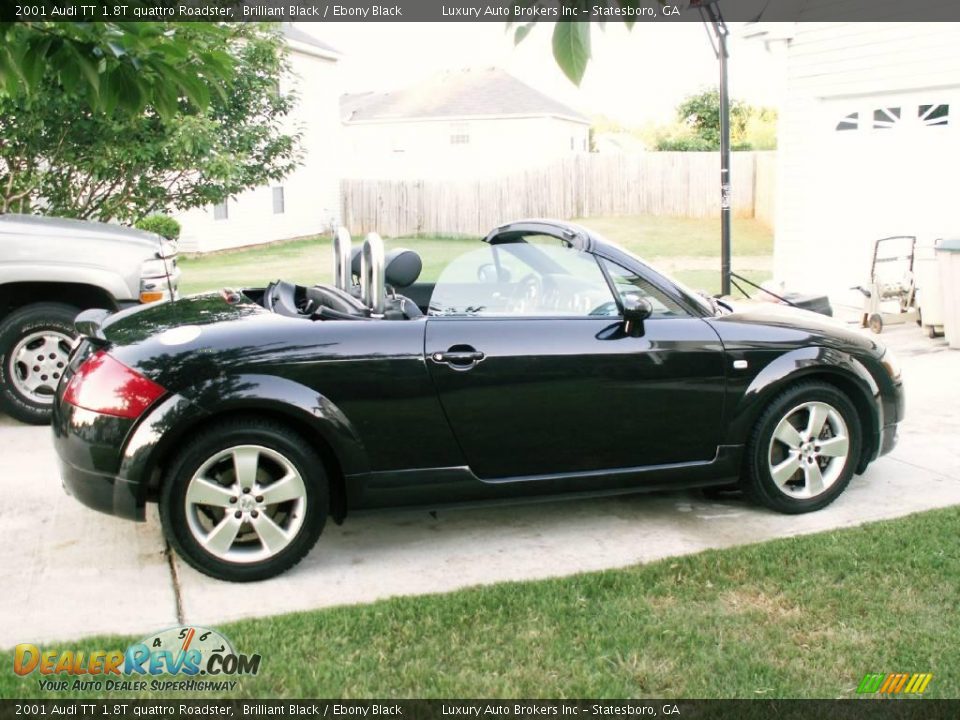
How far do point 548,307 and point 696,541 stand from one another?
1.29m

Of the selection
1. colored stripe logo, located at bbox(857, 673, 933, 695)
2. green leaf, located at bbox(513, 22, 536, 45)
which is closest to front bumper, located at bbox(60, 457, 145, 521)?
green leaf, located at bbox(513, 22, 536, 45)

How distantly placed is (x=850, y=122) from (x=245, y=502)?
1005 centimetres

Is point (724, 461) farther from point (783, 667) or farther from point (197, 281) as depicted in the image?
point (197, 281)

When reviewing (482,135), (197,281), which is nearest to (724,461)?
(197,281)

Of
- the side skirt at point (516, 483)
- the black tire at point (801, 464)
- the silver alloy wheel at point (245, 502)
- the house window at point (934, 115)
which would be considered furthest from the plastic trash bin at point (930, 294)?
the silver alloy wheel at point (245, 502)

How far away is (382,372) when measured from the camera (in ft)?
13.8

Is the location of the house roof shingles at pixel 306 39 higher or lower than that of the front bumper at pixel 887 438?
higher

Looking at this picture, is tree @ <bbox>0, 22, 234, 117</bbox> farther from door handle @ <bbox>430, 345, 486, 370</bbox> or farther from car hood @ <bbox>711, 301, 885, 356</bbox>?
car hood @ <bbox>711, 301, 885, 356</bbox>

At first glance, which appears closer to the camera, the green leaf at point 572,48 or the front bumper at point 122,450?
the green leaf at point 572,48

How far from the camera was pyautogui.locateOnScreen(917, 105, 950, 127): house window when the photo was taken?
35.6 feet

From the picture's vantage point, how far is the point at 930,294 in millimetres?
9867

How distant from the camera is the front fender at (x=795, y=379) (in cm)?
476

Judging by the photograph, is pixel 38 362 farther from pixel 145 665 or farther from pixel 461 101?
pixel 461 101

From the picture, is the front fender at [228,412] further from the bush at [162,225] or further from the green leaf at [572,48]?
the bush at [162,225]
